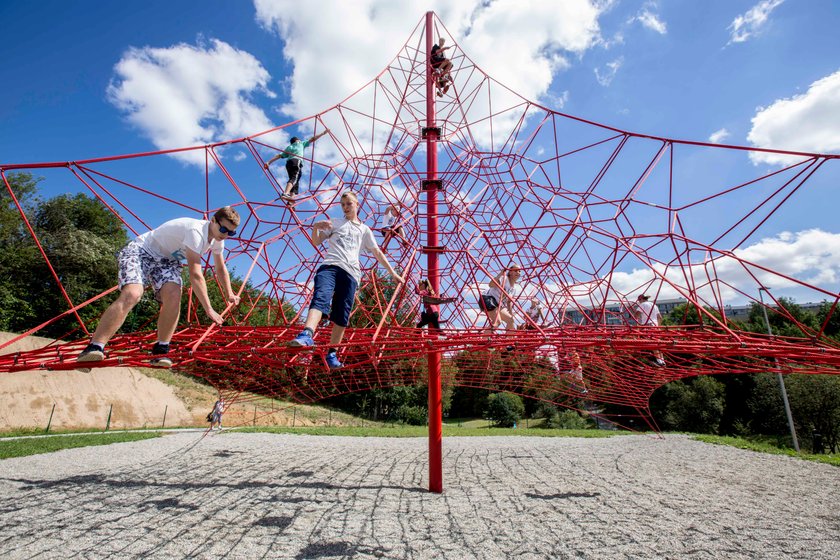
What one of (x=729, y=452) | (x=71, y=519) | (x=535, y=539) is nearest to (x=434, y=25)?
(x=535, y=539)

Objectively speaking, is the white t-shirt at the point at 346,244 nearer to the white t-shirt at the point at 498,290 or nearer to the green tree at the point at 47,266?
the white t-shirt at the point at 498,290

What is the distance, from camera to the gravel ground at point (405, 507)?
560cm

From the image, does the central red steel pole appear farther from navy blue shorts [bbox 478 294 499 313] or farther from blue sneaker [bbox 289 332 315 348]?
blue sneaker [bbox 289 332 315 348]

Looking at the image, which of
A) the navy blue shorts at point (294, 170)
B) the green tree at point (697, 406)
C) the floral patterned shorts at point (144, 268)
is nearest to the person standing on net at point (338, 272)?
the floral patterned shorts at point (144, 268)

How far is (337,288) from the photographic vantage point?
17.1 ft

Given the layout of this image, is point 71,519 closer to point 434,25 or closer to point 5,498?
point 5,498

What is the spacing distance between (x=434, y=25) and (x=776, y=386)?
114 ft

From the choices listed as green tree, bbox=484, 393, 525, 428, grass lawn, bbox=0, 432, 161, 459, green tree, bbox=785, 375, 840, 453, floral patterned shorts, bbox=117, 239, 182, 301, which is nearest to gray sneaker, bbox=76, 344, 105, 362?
floral patterned shorts, bbox=117, 239, 182, 301

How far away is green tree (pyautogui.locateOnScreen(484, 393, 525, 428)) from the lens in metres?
36.9

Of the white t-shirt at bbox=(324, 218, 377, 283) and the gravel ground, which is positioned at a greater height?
the white t-shirt at bbox=(324, 218, 377, 283)

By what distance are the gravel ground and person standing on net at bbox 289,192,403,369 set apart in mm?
2722

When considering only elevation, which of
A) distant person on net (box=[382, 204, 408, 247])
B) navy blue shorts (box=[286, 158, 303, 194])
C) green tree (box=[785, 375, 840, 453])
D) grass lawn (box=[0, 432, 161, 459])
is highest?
navy blue shorts (box=[286, 158, 303, 194])

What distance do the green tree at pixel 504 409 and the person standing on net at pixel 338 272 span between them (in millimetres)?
33335

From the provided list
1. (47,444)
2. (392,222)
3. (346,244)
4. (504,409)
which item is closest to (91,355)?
(346,244)
